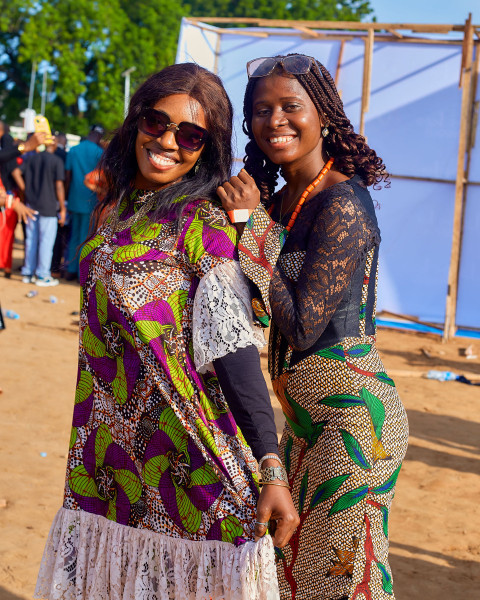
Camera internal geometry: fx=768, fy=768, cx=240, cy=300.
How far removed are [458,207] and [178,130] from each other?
8.24 meters

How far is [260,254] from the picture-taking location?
192 centimetres

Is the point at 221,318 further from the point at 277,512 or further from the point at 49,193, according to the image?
the point at 49,193

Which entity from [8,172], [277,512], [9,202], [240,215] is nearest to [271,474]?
[277,512]

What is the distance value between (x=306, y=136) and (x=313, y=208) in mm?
219

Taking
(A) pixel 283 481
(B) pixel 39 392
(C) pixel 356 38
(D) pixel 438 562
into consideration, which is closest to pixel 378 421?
(A) pixel 283 481

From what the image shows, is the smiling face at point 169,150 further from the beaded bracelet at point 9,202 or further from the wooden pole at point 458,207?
the wooden pole at point 458,207

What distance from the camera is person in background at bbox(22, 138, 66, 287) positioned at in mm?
11047

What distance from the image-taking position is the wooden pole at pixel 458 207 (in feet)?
31.3

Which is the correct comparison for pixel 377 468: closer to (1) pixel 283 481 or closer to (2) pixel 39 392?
(1) pixel 283 481

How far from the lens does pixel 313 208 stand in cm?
214

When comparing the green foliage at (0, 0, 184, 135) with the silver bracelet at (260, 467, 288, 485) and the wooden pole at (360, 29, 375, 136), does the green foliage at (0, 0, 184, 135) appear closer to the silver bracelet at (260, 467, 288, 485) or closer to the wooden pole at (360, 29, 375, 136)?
the wooden pole at (360, 29, 375, 136)

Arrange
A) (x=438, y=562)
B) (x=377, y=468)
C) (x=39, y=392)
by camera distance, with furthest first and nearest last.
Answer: (x=39, y=392) < (x=438, y=562) < (x=377, y=468)

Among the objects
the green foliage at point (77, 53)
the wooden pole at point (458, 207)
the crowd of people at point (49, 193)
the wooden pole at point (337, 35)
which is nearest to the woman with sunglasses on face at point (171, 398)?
the wooden pole at point (337, 35)

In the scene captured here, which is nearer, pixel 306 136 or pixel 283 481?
pixel 283 481
